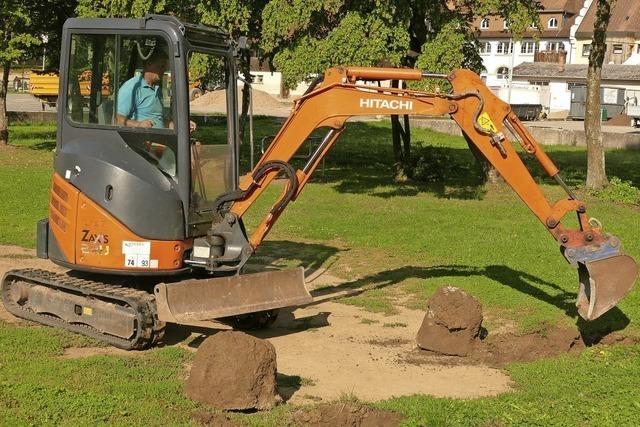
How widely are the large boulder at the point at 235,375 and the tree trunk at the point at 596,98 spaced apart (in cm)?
1650

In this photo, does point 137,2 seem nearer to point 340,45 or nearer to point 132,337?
point 340,45

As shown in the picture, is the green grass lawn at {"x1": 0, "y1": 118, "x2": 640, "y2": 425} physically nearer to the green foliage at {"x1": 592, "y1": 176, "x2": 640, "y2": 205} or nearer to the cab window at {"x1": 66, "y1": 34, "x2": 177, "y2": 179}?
the green foliage at {"x1": 592, "y1": 176, "x2": 640, "y2": 205}

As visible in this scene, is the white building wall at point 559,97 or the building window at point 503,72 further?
the building window at point 503,72

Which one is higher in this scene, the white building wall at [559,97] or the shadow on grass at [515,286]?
the shadow on grass at [515,286]

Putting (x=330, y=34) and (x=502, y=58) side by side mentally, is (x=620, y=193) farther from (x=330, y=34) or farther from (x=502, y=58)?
(x=502, y=58)

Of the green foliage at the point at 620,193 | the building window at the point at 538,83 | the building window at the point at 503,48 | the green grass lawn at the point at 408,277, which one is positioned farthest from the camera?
the building window at the point at 503,48

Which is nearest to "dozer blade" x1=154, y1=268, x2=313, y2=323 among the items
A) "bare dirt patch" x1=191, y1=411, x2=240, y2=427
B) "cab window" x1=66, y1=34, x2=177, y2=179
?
"cab window" x1=66, y1=34, x2=177, y2=179

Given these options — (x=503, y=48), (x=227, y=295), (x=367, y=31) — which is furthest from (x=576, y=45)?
(x=227, y=295)

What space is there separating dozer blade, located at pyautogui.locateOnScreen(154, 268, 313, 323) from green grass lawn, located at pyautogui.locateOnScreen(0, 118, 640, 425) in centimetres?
45

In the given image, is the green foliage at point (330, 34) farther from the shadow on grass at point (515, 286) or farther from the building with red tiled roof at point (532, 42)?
the building with red tiled roof at point (532, 42)

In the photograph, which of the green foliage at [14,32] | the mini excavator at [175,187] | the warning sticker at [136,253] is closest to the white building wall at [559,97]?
the green foliage at [14,32]

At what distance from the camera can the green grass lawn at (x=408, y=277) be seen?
7.90 m

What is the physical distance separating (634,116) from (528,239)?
1498 inches

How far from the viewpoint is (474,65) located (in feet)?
75.1
